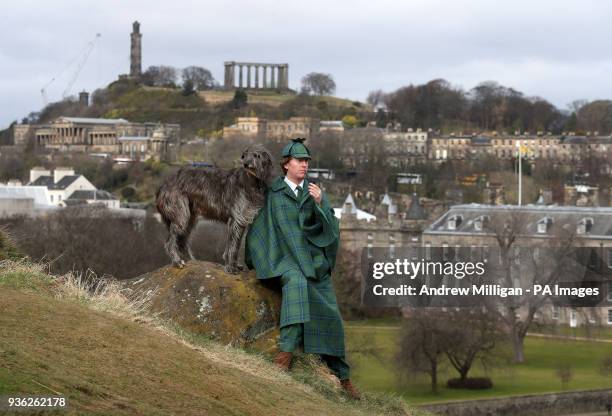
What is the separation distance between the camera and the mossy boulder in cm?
1641

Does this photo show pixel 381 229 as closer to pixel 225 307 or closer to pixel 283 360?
pixel 225 307

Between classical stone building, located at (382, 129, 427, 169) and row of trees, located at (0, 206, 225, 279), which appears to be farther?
classical stone building, located at (382, 129, 427, 169)

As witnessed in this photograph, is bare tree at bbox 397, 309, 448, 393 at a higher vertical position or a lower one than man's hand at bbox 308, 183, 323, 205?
lower

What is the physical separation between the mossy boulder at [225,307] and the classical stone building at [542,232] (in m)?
51.8

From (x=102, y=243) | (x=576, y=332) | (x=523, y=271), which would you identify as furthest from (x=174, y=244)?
(x=102, y=243)

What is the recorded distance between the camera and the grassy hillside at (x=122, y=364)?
476 inches

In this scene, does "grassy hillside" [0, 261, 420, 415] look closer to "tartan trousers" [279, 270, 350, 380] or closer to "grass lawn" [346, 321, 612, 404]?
"tartan trousers" [279, 270, 350, 380]

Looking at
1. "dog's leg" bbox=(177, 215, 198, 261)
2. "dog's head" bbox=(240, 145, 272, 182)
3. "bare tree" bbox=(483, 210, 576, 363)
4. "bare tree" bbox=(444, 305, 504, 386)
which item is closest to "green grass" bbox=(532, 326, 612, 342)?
"bare tree" bbox=(483, 210, 576, 363)

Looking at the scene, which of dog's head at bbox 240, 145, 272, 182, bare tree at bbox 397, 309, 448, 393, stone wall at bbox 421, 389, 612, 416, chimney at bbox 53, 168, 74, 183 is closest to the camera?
dog's head at bbox 240, 145, 272, 182

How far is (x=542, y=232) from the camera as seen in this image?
267 ft

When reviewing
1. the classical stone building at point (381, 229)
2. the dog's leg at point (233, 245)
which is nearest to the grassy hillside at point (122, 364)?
the dog's leg at point (233, 245)

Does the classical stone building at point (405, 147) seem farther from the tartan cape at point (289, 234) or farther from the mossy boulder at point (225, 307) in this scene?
the tartan cape at point (289, 234)

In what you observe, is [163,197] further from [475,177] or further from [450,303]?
[475,177]

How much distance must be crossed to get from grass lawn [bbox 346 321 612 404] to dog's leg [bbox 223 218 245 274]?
1245 inches
